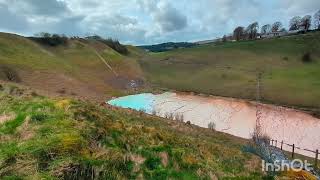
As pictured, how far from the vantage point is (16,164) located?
8.16 metres

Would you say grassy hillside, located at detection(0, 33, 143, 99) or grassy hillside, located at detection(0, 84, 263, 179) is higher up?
grassy hillside, located at detection(0, 84, 263, 179)

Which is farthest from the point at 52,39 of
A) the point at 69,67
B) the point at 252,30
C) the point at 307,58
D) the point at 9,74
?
the point at 252,30

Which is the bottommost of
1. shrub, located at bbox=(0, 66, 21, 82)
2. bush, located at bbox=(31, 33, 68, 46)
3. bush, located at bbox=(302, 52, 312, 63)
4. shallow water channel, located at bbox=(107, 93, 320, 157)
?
shallow water channel, located at bbox=(107, 93, 320, 157)

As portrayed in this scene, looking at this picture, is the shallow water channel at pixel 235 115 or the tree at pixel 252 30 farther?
the tree at pixel 252 30

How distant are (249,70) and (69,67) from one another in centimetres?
4500

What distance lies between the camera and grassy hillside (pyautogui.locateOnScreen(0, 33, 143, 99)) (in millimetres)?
77869

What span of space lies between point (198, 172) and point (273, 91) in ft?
236

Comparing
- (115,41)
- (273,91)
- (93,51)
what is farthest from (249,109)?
(115,41)

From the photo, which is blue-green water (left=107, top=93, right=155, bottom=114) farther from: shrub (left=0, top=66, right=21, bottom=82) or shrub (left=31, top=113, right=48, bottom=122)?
shrub (left=31, top=113, right=48, bottom=122)

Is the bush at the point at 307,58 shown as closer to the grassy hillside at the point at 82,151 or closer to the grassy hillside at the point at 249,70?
the grassy hillside at the point at 249,70

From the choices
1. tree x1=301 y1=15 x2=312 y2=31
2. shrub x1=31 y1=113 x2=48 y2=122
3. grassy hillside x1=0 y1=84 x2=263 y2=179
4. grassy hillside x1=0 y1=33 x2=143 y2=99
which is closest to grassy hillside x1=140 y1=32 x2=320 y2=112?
grassy hillside x1=0 y1=33 x2=143 y2=99

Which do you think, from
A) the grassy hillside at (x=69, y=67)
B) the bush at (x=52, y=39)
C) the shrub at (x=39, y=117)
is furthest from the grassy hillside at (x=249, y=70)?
the shrub at (x=39, y=117)

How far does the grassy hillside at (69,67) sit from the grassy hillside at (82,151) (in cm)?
5363

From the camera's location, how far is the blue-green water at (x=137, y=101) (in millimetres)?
66250
